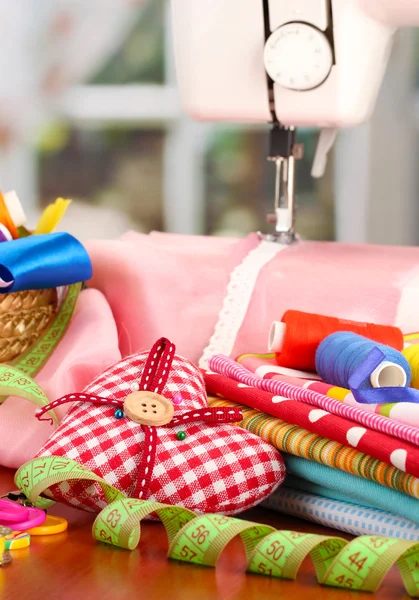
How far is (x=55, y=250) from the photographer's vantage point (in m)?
1.22

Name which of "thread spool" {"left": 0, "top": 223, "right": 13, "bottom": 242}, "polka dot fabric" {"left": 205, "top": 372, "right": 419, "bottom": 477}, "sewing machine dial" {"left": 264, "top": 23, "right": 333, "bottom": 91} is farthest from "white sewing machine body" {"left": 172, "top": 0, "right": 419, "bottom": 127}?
"polka dot fabric" {"left": 205, "top": 372, "right": 419, "bottom": 477}

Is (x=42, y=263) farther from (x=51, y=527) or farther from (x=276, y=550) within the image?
(x=276, y=550)

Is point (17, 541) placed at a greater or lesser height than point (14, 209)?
lesser

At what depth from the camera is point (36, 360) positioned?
121 cm

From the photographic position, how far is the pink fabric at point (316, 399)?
32.7 inches

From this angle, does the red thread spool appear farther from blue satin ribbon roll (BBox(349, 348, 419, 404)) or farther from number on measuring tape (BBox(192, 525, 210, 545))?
number on measuring tape (BBox(192, 525, 210, 545))

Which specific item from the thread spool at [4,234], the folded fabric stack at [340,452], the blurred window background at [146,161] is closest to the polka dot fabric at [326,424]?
the folded fabric stack at [340,452]

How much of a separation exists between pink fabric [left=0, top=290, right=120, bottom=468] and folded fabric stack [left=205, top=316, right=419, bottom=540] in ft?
0.73

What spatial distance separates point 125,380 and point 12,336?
29cm

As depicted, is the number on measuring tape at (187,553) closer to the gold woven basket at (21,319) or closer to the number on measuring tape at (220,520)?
the number on measuring tape at (220,520)

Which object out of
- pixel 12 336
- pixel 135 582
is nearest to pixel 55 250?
pixel 12 336

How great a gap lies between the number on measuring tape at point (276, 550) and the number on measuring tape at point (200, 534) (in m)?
0.05

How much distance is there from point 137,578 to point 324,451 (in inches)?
9.0

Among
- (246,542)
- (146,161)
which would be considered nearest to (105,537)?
(246,542)
